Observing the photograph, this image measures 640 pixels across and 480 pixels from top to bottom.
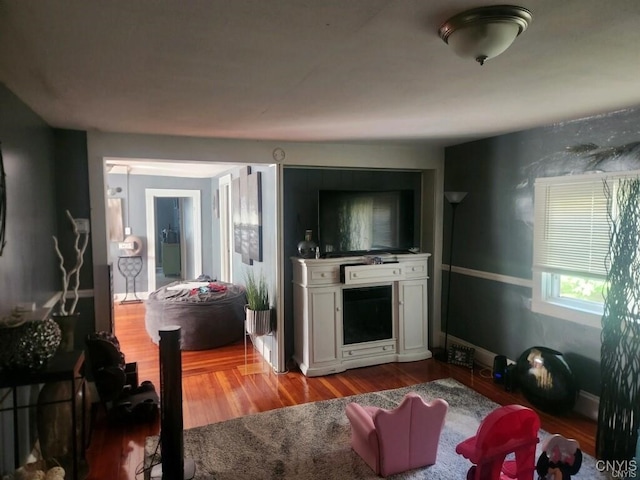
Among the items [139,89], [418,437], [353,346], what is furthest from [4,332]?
[353,346]

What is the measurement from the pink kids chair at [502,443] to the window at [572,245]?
4.31 feet

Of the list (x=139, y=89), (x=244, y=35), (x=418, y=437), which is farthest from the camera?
(x=418, y=437)

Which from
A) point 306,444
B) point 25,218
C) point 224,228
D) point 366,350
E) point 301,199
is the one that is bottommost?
point 306,444

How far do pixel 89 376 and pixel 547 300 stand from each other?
3839 mm

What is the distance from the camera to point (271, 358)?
13.7 ft

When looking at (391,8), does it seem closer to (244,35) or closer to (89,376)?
(244,35)

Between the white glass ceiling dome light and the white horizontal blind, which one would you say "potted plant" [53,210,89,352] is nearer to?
the white glass ceiling dome light

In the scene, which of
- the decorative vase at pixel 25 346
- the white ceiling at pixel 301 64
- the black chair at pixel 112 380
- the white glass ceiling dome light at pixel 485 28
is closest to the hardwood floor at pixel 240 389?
the black chair at pixel 112 380

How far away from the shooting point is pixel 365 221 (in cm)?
412

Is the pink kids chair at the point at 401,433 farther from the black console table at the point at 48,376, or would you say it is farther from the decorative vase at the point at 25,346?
the decorative vase at the point at 25,346

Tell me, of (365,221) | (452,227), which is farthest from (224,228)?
(452,227)

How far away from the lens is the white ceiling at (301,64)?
4.25 feet

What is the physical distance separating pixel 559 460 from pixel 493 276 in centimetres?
205

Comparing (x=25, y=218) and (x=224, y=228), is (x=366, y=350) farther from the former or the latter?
(x=224, y=228)
